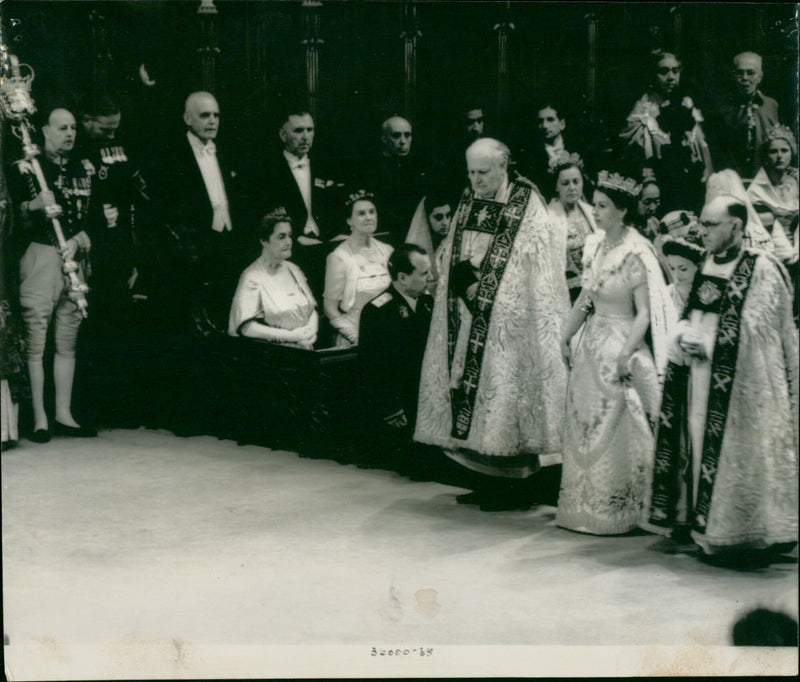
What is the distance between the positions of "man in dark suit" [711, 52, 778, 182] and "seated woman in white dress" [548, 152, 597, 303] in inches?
25.8

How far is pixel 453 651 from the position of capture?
15.1 feet

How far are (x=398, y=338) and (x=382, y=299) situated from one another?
0.69 ft

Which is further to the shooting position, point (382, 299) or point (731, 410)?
point (382, 299)

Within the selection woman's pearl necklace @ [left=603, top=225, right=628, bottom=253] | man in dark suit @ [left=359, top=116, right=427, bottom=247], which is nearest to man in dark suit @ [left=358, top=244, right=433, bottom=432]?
man in dark suit @ [left=359, top=116, right=427, bottom=247]

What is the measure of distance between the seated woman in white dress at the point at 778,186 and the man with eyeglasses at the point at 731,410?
128 millimetres

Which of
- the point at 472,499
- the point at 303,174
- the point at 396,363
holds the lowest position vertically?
the point at 472,499

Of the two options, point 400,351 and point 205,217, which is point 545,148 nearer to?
point 400,351

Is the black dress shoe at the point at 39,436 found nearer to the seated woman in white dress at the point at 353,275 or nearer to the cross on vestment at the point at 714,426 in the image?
the seated woman in white dress at the point at 353,275

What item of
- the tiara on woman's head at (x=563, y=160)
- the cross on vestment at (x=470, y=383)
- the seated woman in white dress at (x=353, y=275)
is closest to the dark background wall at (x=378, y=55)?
the tiara on woman's head at (x=563, y=160)

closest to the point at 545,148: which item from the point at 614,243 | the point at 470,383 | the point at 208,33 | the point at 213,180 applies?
the point at 614,243

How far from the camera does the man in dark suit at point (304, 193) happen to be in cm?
493

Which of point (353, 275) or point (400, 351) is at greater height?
point (353, 275)

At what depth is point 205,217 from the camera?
500 cm

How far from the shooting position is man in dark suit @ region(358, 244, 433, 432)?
4957 millimetres
